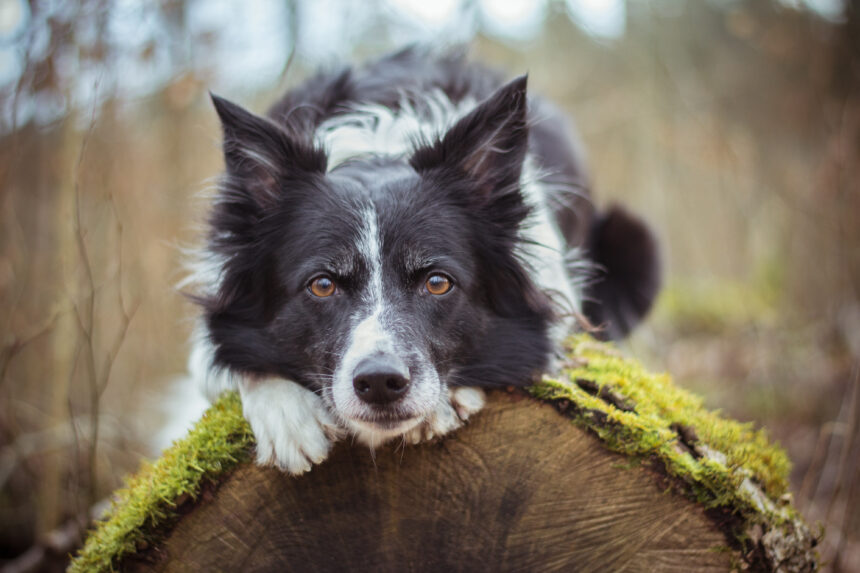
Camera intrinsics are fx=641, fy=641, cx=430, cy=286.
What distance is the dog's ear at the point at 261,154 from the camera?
10.2ft

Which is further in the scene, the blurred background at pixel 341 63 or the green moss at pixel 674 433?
the blurred background at pixel 341 63

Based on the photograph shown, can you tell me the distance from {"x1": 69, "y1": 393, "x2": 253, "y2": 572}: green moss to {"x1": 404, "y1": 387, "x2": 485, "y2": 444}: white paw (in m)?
0.67

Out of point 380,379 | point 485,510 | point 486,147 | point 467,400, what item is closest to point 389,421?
point 380,379

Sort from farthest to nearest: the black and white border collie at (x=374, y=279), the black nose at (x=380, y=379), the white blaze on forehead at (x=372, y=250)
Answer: the white blaze on forehead at (x=372, y=250), the black and white border collie at (x=374, y=279), the black nose at (x=380, y=379)

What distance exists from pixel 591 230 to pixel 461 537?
3673 millimetres

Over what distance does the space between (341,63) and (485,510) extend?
363cm

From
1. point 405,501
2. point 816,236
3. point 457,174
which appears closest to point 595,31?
point 816,236

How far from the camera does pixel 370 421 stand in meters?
2.54

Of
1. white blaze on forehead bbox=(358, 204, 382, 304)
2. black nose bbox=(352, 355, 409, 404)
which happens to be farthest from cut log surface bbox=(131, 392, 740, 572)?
white blaze on forehead bbox=(358, 204, 382, 304)

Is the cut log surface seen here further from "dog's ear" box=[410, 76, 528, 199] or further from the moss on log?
"dog's ear" box=[410, 76, 528, 199]

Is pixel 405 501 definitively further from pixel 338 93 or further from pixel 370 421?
pixel 338 93

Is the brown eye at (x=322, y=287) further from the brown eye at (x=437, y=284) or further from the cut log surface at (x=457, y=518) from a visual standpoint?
the cut log surface at (x=457, y=518)

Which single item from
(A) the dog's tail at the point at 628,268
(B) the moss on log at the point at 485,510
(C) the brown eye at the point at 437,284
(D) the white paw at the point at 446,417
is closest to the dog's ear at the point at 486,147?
(C) the brown eye at the point at 437,284

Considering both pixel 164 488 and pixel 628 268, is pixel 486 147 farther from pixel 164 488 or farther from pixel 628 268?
pixel 628 268
